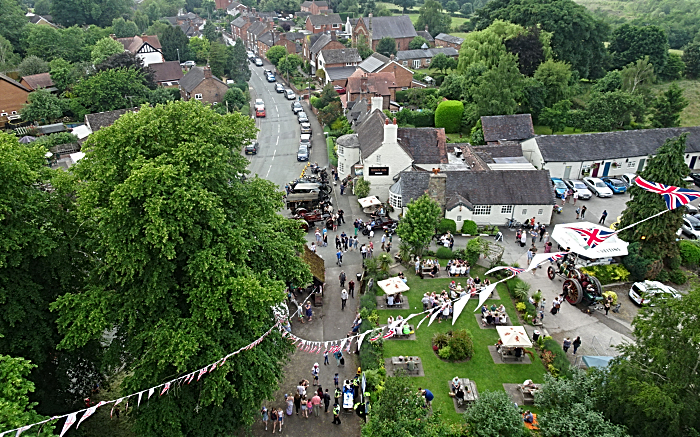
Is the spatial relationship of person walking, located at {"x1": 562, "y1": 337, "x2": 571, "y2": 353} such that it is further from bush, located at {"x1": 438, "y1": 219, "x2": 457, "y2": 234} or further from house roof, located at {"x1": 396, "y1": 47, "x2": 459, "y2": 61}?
house roof, located at {"x1": 396, "y1": 47, "x2": 459, "y2": 61}

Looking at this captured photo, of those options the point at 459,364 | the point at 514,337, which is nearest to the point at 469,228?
the point at 514,337

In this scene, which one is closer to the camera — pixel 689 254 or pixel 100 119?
pixel 689 254

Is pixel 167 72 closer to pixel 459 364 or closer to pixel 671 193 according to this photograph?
pixel 459 364

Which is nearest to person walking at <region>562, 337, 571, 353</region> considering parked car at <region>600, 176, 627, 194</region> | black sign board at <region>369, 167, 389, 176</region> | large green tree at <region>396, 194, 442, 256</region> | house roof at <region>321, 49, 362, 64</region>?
large green tree at <region>396, 194, 442, 256</region>

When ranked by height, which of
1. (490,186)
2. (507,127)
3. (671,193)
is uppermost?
(671,193)

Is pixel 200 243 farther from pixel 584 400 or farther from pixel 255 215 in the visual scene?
pixel 584 400

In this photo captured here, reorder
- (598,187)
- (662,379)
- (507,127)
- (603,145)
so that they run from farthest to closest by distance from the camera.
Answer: (507,127), (603,145), (598,187), (662,379)

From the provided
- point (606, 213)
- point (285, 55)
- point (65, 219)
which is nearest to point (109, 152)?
point (65, 219)
